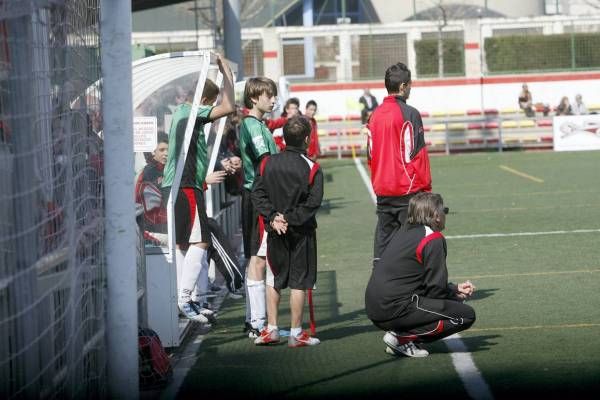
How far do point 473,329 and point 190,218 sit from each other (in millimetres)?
2407

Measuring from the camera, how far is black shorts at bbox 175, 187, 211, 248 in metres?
9.54

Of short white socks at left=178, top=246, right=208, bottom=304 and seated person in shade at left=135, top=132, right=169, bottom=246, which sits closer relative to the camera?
seated person in shade at left=135, top=132, right=169, bottom=246

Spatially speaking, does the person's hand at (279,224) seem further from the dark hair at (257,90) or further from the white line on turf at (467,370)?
the white line on turf at (467,370)

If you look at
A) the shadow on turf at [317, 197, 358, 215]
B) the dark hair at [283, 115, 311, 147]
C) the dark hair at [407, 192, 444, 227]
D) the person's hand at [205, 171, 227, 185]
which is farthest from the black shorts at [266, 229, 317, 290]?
the shadow on turf at [317, 197, 358, 215]

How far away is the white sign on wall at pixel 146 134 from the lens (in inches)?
344

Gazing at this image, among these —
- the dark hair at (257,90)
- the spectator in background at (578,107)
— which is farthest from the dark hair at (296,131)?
the spectator in background at (578,107)

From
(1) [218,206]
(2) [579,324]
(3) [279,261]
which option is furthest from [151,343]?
(1) [218,206]

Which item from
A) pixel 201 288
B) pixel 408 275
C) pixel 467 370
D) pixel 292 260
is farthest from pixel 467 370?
pixel 201 288

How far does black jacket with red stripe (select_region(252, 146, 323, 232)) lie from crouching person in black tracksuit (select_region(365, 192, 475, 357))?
776 millimetres

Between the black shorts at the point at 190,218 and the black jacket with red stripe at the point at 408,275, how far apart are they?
2.21m

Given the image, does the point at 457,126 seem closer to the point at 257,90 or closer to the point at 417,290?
the point at 257,90

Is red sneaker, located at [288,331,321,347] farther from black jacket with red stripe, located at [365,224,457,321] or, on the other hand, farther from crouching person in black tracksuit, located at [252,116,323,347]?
black jacket with red stripe, located at [365,224,457,321]

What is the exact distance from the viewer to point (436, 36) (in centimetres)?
5184

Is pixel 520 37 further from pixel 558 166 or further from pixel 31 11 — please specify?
pixel 31 11
